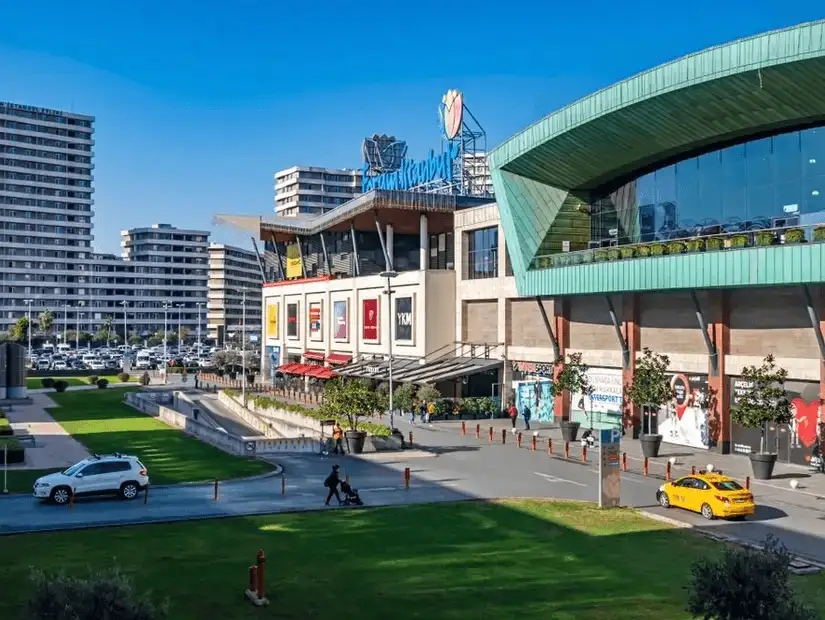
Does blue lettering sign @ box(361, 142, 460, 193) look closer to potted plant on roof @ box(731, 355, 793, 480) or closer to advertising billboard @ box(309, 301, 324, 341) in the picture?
advertising billboard @ box(309, 301, 324, 341)

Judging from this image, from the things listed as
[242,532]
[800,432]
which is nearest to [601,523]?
[242,532]

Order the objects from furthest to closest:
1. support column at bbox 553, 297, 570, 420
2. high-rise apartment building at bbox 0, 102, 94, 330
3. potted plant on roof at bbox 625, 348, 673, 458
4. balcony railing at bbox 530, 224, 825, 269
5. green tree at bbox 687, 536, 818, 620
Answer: high-rise apartment building at bbox 0, 102, 94, 330 → support column at bbox 553, 297, 570, 420 → potted plant on roof at bbox 625, 348, 673, 458 → balcony railing at bbox 530, 224, 825, 269 → green tree at bbox 687, 536, 818, 620

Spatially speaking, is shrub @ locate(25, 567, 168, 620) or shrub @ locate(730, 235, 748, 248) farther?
shrub @ locate(730, 235, 748, 248)

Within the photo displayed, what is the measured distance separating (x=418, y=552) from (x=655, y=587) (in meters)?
6.28

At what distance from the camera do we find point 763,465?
36719mm

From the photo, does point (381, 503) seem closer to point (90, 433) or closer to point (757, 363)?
point (757, 363)

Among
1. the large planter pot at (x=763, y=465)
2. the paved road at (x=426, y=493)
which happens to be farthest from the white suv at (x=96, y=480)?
the large planter pot at (x=763, y=465)

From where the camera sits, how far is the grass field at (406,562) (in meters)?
18.4

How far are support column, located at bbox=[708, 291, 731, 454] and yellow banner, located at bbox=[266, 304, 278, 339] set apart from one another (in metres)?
67.3

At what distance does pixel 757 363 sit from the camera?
42125mm

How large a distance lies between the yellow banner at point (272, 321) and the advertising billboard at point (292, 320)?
4466 mm

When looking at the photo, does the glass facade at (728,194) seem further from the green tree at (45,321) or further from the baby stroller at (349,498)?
the green tree at (45,321)

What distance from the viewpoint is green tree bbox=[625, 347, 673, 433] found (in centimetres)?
4347

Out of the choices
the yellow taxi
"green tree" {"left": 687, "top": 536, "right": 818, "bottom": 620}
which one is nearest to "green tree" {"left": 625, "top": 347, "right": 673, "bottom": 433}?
the yellow taxi
